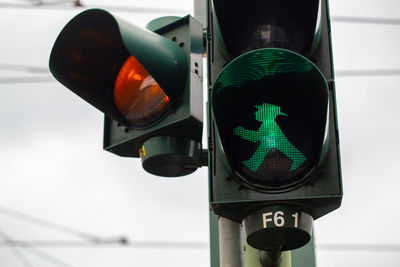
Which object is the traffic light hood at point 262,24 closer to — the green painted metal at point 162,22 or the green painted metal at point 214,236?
the green painted metal at point 162,22

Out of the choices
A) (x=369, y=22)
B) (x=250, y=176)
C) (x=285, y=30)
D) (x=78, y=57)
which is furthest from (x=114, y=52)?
(x=369, y=22)

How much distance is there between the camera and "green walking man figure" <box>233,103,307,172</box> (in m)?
2.39

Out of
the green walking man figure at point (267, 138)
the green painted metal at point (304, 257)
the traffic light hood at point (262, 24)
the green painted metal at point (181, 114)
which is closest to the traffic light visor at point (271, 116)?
the green walking man figure at point (267, 138)

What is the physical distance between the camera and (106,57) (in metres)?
3.11

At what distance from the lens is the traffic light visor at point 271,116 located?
2.35 meters

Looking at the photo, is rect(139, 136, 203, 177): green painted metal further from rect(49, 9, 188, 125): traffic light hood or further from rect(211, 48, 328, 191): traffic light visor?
rect(211, 48, 328, 191): traffic light visor

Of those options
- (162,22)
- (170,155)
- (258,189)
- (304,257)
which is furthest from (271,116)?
(304,257)

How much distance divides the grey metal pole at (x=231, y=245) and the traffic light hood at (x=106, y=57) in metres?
0.63

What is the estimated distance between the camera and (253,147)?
2.43m

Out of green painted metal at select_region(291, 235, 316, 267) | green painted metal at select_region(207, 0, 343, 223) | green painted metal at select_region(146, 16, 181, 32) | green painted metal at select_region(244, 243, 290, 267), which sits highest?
green painted metal at select_region(146, 16, 181, 32)

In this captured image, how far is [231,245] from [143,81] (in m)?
0.82

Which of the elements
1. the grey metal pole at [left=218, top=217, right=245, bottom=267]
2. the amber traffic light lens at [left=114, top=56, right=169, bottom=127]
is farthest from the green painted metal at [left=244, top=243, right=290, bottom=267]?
the amber traffic light lens at [left=114, top=56, right=169, bottom=127]

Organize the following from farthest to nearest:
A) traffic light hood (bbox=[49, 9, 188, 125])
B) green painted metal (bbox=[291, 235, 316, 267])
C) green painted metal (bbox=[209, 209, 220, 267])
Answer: green painted metal (bbox=[209, 209, 220, 267]) → green painted metal (bbox=[291, 235, 316, 267]) → traffic light hood (bbox=[49, 9, 188, 125])

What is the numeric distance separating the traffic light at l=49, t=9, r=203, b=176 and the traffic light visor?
15.5 inches
